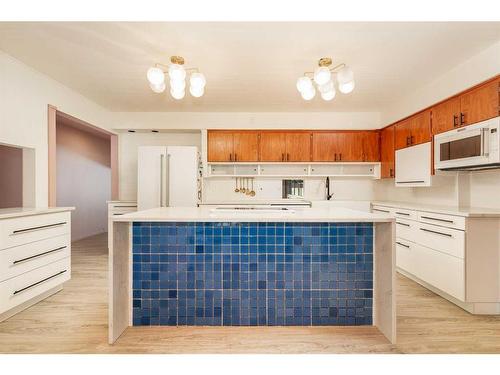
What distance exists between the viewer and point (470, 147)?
265 cm

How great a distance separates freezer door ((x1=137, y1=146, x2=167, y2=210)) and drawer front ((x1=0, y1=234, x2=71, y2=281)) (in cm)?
140

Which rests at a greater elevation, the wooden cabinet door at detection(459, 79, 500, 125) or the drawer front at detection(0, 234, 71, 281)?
the wooden cabinet door at detection(459, 79, 500, 125)

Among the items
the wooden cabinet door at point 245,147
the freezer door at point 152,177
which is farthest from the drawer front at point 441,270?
the freezer door at point 152,177

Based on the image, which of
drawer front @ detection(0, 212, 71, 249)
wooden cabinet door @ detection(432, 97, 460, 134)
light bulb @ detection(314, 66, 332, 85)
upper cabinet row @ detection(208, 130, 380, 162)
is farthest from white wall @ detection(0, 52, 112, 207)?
wooden cabinet door @ detection(432, 97, 460, 134)

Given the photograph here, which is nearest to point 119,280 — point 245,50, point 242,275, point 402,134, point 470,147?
point 242,275

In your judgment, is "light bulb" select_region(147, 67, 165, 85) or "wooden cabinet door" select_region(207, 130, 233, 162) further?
"wooden cabinet door" select_region(207, 130, 233, 162)

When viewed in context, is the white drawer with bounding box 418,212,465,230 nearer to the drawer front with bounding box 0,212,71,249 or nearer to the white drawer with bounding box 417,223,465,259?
the white drawer with bounding box 417,223,465,259

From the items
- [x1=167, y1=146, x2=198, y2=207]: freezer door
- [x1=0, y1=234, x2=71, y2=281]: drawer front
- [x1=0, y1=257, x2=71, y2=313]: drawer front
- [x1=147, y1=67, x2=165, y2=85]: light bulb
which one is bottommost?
[x1=0, y1=257, x2=71, y2=313]: drawer front

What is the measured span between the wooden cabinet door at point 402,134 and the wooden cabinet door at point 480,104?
1003mm

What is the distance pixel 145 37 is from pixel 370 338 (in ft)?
9.71

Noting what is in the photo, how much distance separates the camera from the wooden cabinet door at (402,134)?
3.92 meters

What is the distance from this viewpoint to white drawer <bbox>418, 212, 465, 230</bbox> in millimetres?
2483

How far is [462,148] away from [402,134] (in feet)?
4.41

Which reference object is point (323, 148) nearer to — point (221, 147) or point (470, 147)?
point (221, 147)
